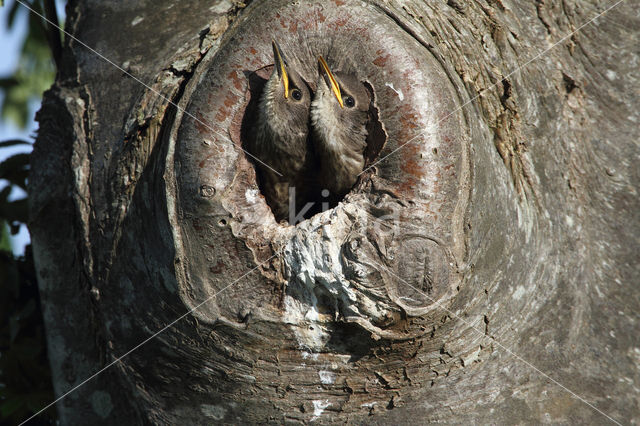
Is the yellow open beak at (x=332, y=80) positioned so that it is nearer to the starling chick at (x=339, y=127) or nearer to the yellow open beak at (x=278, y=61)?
the starling chick at (x=339, y=127)

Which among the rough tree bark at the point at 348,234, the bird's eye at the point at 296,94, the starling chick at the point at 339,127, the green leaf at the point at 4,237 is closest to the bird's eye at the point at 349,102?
the starling chick at the point at 339,127

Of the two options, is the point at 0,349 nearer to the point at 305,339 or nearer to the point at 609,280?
the point at 305,339

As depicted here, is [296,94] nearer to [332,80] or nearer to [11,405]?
[332,80]

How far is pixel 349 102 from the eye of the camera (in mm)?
2305

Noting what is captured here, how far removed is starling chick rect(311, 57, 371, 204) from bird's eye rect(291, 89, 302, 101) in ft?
0.29

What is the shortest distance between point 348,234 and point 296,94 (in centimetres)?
90

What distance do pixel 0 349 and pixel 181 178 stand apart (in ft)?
4.11

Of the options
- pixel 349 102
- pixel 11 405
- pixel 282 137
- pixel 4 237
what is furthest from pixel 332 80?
pixel 4 237

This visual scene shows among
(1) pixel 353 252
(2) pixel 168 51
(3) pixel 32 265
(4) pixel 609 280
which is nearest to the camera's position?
(1) pixel 353 252

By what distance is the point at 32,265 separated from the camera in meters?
2.71

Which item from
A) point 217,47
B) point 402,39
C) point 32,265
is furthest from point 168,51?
point 32,265

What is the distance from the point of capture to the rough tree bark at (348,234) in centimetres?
181

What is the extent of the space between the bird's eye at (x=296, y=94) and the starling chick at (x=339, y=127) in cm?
9

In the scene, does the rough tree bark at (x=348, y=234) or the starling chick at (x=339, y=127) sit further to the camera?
the starling chick at (x=339, y=127)
